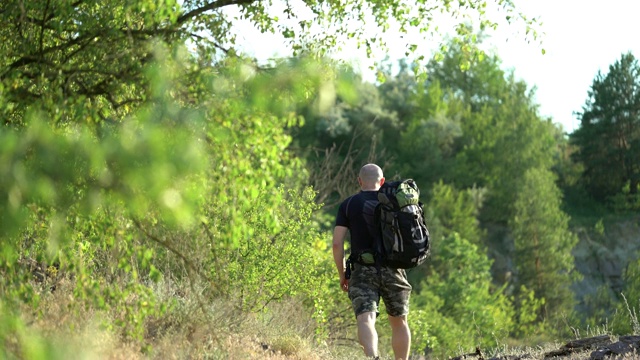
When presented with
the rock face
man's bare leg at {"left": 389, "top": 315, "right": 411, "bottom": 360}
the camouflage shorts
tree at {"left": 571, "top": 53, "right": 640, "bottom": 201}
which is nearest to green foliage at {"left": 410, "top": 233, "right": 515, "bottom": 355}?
tree at {"left": 571, "top": 53, "right": 640, "bottom": 201}

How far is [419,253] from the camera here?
8656 mm

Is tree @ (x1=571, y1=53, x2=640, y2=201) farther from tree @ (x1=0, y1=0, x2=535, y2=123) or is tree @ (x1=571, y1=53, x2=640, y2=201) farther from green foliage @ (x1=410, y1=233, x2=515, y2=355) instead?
tree @ (x1=0, y1=0, x2=535, y2=123)

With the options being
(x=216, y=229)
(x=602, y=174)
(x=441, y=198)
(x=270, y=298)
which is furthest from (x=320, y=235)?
(x=602, y=174)

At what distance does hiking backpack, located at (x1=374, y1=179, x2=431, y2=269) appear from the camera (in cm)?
859

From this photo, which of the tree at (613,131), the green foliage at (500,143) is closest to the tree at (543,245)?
the green foliage at (500,143)

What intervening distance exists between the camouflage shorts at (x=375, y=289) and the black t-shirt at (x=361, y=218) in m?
0.21

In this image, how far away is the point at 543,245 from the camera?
4947cm

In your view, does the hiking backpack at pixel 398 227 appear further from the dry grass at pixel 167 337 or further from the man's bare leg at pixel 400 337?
the dry grass at pixel 167 337

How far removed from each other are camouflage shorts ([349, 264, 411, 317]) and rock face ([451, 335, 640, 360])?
1.06 metres

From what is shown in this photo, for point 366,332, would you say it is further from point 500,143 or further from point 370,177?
point 500,143

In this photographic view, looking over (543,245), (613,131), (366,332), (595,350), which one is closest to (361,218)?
(366,332)

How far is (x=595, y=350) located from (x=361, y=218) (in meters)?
2.31

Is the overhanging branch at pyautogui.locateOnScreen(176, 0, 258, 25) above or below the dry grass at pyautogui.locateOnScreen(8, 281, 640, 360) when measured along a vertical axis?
above

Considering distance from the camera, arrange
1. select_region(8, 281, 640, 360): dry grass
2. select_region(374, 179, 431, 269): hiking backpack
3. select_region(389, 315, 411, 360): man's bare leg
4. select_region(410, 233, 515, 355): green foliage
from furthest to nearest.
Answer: select_region(410, 233, 515, 355): green foliage < select_region(389, 315, 411, 360): man's bare leg < select_region(374, 179, 431, 269): hiking backpack < select_region(8, 281, 640, 360): dry grass
